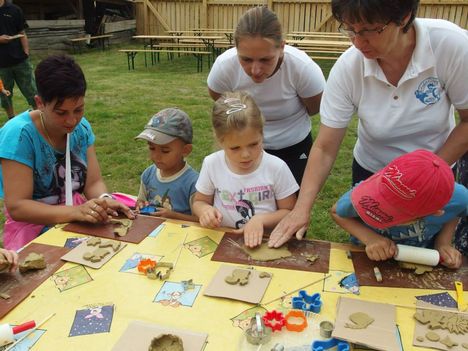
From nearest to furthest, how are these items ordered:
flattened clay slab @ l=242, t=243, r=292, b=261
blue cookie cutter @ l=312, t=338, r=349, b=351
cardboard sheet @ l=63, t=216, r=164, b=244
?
blue cookie cutter @ l=312, t=338, r=349, b=351 → flattened clay slab @ l=242, t=243, r=292, b=261 → cardboard sheet @ l=63, t=216, r=164, b=244

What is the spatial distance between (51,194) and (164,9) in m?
13.2

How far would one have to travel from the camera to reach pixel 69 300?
1478 millimetres

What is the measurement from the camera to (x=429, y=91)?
1776 millimetres

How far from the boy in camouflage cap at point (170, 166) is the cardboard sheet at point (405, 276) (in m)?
0.95

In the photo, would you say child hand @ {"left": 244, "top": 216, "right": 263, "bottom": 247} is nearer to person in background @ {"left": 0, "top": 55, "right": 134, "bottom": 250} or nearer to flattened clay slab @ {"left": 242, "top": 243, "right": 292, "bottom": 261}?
flattened clay slab @ {"left": 242, "top": 243, "right": 292, "bottom": 261}

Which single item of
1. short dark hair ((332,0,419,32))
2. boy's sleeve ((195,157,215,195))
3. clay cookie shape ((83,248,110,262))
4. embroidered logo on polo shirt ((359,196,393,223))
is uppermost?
short dark hair ((332,0,419,32))

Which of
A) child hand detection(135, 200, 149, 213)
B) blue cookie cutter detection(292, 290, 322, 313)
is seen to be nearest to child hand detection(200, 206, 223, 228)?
child hand detection(135, 200, 149, 213)

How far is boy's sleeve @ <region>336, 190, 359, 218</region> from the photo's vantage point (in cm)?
169

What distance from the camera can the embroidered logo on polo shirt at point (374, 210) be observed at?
4.82ft

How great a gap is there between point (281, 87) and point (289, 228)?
92 centimetres

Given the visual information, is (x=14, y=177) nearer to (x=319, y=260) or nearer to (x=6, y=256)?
(x=6, y=256)

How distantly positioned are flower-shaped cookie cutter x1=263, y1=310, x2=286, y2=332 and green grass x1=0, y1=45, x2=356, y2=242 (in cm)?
213

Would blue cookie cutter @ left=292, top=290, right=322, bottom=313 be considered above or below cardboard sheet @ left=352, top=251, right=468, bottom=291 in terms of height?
above

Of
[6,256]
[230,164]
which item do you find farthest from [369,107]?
[6,256]
